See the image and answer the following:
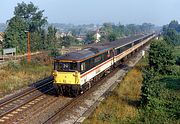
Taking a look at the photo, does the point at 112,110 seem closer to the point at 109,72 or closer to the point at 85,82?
the point at 85,82

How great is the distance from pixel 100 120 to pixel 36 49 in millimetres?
61683

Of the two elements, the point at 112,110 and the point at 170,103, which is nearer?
the point at 112,110

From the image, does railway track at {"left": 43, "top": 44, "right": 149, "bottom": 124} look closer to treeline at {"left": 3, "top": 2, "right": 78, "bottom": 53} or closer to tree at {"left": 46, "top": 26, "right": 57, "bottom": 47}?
treeline at {"left": 3, "top": 2, "right": 78, "bottom": 53}

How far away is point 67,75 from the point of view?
790 inches

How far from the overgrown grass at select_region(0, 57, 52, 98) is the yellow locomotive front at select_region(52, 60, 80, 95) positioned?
5481mm

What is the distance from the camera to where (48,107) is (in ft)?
62.1

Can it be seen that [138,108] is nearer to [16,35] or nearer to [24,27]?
[16,35]

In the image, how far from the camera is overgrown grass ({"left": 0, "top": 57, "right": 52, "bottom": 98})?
83.5 feet

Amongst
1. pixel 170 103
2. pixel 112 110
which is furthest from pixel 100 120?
pixel 170 103

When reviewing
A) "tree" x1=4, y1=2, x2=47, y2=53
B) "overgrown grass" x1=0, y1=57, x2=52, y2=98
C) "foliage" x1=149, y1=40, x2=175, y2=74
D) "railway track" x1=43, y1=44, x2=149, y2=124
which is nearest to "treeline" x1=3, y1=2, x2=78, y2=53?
"tree" x1=4, y1=2, x2=47, y2=53

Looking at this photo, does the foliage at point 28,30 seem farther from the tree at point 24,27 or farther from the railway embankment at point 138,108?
A: the railway embankment at point 138,108

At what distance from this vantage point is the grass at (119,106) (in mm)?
15859

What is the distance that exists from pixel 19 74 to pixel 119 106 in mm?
16661

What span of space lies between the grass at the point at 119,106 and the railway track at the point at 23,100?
5.13m
